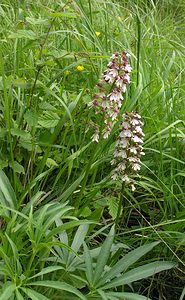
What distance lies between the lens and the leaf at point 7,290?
4.62ft

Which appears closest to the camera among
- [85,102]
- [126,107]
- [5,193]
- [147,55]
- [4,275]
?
[4,275]

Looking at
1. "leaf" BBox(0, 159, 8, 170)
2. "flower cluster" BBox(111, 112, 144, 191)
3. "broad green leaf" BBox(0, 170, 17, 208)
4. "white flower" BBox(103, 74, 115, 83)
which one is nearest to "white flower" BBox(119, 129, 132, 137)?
"flower cluster" BBox(111, 112, 144, 191)

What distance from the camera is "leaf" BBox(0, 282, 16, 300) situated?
1.41 m

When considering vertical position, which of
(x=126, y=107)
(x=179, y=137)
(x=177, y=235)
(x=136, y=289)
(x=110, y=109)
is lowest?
(x=136, y=289)

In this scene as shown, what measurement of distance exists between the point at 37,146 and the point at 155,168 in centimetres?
49

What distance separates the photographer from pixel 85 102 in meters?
2.10

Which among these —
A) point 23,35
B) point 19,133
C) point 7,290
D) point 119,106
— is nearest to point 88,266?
point 7,290

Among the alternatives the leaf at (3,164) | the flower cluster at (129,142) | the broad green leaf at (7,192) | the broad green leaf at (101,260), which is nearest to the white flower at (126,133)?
the flower cluster at (129,142)

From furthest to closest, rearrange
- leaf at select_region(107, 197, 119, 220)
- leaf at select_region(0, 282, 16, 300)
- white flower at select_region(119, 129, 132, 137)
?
leaf at select_region(107, 197, 119, 220), white flower at select_region(119, 129, 132, 137), leaf at select_region(0, 282, 16, 300)

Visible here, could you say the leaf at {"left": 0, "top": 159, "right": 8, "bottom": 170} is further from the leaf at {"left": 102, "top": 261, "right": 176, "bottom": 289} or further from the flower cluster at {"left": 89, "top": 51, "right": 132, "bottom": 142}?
the leaf at {"left": 102, "top": 261, "right": 176, "bottom": 289}

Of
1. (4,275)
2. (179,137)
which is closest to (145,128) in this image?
(179,137)

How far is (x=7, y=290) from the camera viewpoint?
4.75 feet

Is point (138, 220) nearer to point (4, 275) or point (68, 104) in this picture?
point (68, 104)

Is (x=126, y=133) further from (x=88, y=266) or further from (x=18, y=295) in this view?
(x=18, y=295)
